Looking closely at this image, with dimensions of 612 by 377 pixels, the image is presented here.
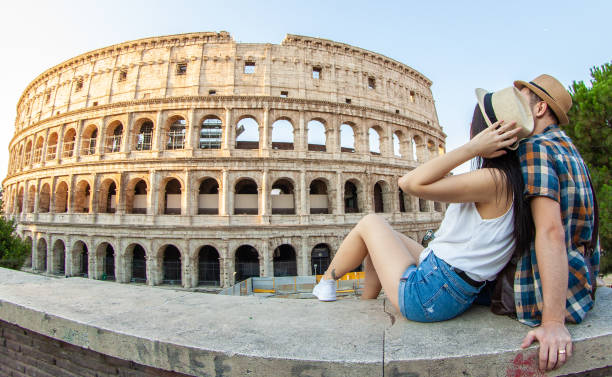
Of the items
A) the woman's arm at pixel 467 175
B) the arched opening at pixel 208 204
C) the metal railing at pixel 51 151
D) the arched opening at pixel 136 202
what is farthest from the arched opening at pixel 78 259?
the woman's arm at pixel 467 175

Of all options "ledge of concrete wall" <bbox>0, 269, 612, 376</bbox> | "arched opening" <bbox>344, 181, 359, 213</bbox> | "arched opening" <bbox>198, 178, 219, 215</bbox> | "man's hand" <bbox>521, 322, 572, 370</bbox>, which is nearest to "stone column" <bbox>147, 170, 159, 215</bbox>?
"arched opening" <bbox>198, 178, 219, 215</bbox>

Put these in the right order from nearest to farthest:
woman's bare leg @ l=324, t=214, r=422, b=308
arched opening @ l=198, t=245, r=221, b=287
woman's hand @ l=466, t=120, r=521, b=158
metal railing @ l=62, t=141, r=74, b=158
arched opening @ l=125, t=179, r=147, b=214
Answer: woman's hand @ l=466, t=120, r=521, b=158
woman's bare leg @ l=324, t=214, r=422, b=308
arched opening @ l=198, t=245, r=221, b=287
arched opening @ l=125, t=179, r=147, b=214
metal railing @ l=62, t=141, r=74, b=158

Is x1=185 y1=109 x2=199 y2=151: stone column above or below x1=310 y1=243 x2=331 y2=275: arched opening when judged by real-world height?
above

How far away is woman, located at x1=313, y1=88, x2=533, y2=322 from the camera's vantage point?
1538mm

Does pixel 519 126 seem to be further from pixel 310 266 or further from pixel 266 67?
pixel 266 67

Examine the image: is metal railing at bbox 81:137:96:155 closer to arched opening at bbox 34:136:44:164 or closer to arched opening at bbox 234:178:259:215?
arched opening at bbox 34:136:44:164

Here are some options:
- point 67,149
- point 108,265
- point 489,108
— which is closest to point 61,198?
point 67,149

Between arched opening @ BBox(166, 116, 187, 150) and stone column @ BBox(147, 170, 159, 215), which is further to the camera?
arched opening @ BBox(166, 116, 187, 150)

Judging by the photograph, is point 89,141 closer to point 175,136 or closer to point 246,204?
point 175,136

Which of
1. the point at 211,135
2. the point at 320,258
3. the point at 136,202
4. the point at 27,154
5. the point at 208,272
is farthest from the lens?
the point at 27,154

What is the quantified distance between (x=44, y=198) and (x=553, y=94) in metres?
27.4

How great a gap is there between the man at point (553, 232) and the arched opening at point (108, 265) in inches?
836

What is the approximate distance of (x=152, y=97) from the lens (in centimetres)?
1702

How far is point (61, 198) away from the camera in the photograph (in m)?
18.8
